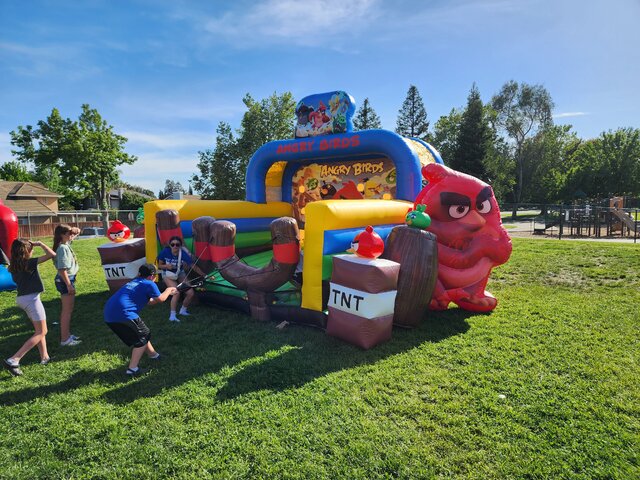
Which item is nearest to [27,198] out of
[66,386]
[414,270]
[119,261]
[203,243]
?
[119,261]

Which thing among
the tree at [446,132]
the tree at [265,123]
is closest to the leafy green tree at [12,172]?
the tree at [265,123]

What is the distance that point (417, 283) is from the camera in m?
4.53

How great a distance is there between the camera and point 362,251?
4250 millimetres

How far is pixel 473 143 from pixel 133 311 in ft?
90.4

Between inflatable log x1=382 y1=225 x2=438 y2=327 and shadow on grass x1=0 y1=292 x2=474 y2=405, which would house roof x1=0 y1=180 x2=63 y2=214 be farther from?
inflatable log x1=382 y1=225 x2=438 y2=327

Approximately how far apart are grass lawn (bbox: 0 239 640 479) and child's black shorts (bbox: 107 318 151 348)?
333 millimetres

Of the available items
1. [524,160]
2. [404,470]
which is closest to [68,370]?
[404,470]

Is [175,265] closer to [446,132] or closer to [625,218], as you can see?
[625,218]

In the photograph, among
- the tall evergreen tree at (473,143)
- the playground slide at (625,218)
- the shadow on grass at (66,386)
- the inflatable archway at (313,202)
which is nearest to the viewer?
the shadow on grass at (66,386)

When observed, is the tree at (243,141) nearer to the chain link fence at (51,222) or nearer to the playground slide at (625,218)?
the chain link fence at (51,222)

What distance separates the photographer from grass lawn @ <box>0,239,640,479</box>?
2.43 metres

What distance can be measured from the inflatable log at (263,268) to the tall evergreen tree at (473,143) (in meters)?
24.8

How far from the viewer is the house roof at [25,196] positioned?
29.0 meters

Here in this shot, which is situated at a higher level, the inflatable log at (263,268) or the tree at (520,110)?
the tree at (520,110)
